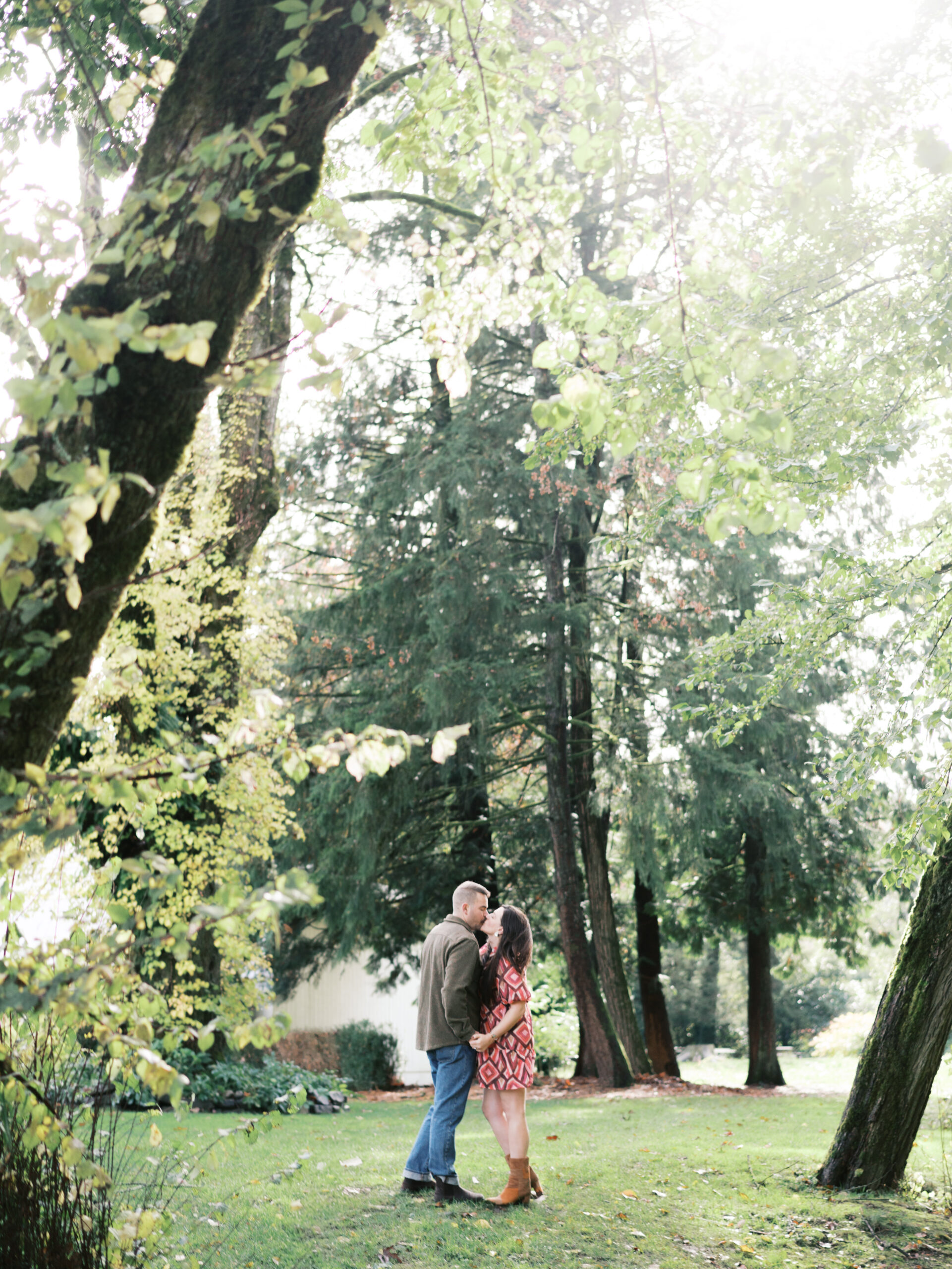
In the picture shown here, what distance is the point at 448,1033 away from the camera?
5.40 metres

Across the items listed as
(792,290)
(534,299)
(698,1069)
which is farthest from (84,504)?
(698,1069)

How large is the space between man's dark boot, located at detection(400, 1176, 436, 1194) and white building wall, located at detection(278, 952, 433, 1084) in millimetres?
13961

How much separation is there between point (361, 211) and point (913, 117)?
9787 mm

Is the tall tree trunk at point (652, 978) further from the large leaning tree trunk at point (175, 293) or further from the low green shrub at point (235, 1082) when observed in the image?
the large leaning tree trunk at point (175, 293)

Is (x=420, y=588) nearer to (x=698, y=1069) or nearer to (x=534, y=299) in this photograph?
(x=534, y=299)

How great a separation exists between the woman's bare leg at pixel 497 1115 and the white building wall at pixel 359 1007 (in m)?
14.2

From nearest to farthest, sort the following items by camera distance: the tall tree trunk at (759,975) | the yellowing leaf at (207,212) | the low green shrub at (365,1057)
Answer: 1. the yellowing leaf at (207,212)
2. the tall tree trunk at (759,975)
3. the low green shrub at (365,1057)

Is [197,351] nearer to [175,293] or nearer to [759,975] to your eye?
[175,293]

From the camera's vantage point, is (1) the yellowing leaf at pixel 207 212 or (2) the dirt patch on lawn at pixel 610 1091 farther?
(2) the dirt patch on lawn at pixel 610 1091

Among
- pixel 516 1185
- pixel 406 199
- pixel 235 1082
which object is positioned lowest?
pixel 235 1082

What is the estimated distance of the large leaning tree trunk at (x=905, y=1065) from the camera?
248 inches

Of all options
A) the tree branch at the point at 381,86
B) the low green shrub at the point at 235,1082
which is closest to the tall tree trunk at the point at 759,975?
the low green shrub at the point at 235,1082

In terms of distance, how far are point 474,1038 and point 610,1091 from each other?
31.4 ft

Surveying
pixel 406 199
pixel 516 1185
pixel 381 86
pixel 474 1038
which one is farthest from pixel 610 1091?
pixel 381 86
